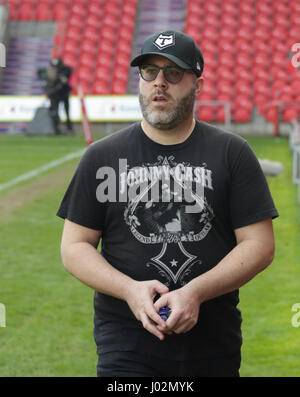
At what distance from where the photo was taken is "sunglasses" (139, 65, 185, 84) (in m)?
3.19

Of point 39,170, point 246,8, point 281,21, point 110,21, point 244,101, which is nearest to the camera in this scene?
point 39,170

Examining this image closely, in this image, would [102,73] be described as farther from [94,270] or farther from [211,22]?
[94,270]

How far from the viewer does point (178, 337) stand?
320cm

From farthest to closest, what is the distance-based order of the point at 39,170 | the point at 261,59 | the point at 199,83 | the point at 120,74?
the point at 120,74 < the point at 261,59 < the point at 39,170 < the point at 199,83

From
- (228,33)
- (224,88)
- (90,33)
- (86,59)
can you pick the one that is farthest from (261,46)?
(90,33)

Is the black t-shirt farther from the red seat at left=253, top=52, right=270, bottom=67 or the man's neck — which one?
the red seat at left=253, top=52, right=270, bottom=67

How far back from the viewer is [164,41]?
3174mm

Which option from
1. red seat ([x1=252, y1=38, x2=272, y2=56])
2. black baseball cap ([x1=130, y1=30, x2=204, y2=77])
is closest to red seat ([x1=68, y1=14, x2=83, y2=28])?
red seat ([x1=252, y1=38, x2=272, y2=56])

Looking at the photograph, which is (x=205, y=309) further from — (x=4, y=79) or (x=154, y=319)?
(x=4, y=79)

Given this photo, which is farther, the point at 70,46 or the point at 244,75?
the point at 70,46

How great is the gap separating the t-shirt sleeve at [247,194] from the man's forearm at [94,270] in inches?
19.5

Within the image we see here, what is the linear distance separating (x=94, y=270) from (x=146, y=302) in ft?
1.00

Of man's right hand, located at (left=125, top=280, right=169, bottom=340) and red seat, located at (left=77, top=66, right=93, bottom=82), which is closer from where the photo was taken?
man's right hand, located at (left=125, top=280, right=169, bottom=340)
